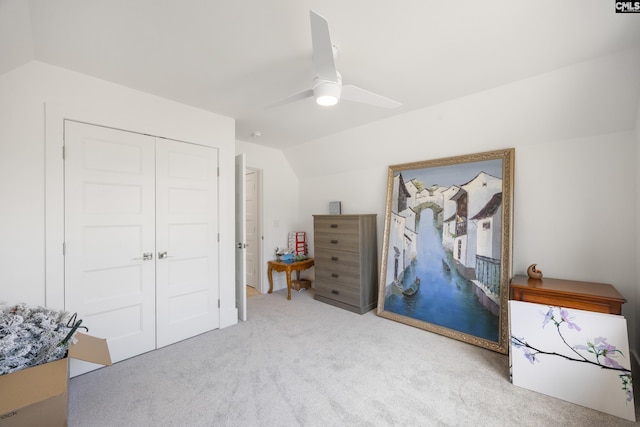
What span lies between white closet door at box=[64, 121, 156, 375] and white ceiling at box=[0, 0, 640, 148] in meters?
0.63

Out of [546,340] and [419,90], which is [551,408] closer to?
[546,340]

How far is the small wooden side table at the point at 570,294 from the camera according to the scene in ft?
6.31

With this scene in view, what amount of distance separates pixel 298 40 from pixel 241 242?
7.62ft

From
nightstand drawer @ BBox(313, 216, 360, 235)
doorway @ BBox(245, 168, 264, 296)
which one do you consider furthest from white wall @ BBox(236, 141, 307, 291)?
nightstand drawer @ BBox(313, 216, 360, 235)

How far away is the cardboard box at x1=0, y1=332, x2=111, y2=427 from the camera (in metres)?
1.17

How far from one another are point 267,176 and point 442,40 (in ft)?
10.9

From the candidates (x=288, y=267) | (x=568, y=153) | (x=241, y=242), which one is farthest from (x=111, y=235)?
(x=568, y=153)

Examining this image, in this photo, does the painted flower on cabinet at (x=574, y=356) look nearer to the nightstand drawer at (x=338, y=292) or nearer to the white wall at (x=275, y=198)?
the nightstand drawer at (x=338, y=292)

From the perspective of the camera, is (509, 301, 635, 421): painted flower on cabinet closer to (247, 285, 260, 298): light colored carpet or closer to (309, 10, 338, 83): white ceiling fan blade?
(309, 10, 338, 83): white ceiling fan blade

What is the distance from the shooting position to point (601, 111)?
2225mm

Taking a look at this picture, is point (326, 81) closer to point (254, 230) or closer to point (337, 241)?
point (337, 241)

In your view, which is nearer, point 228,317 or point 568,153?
point 568,153

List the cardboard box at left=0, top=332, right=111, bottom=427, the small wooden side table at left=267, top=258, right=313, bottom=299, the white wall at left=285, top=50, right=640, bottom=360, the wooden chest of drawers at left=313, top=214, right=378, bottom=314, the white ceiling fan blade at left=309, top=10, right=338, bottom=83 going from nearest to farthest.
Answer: the cardboard box at left=0, top=332, right=111, bottom=427
the white ceiling fan blade at left=309, top=10, right=338, bottom=83
the white wall at left=285, top=50, right=640, bottom=360
the wooden chest of drawers at left=313, top=214, right=378, bottom=314
the small wooden side table at left=267, top=258, right=313, bottom=299

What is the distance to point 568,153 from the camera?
248 centimetres
